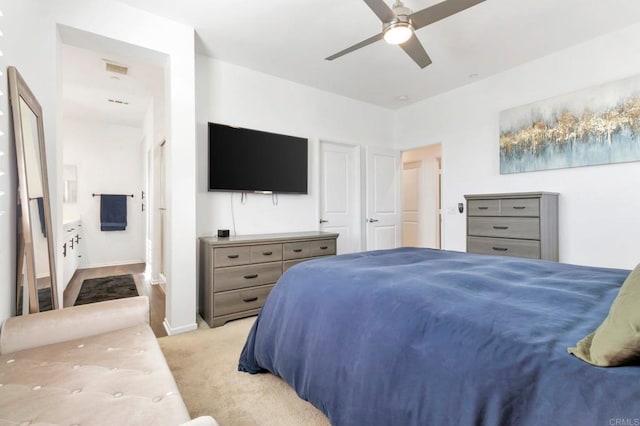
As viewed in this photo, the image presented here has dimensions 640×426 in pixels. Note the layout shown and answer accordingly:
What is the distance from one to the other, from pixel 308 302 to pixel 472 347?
0.81 meters

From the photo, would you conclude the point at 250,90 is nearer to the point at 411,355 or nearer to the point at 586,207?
the point at 411,355

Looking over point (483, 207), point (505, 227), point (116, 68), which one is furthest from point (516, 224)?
point (116, 68)

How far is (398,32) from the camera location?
2.01 meters

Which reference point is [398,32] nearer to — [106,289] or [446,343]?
[446,343]

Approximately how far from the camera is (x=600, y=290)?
4.09 feet

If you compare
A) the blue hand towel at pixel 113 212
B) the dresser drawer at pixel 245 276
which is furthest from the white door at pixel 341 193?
the blue hand towel at pixel 113 212

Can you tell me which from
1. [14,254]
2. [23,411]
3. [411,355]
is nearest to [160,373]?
[23,411]

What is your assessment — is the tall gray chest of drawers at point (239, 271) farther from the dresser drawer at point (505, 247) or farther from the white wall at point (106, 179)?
the white wall at point (106, 179)

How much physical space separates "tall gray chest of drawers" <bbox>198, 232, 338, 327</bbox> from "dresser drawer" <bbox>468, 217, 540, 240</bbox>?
6.49 ft

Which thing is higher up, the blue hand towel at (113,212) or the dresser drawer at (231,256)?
the blue hand towel at (113,212)

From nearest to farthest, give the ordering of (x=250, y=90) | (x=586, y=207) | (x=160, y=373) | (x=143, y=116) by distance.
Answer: (x=160, y=373)
(x=586, y=207)
(x=250, y=90)
(x=143, y=116)

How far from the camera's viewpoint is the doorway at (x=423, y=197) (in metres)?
5.50

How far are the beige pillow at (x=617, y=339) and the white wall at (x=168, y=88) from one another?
2.72 meters

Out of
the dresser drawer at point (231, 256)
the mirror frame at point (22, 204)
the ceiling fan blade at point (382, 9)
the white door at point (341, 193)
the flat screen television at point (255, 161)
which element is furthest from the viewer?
the white door at point (341, 193)
